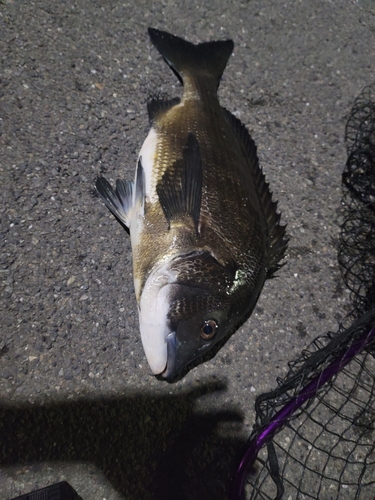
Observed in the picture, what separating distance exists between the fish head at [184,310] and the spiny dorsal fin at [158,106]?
110 cm

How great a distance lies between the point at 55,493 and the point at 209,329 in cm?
97

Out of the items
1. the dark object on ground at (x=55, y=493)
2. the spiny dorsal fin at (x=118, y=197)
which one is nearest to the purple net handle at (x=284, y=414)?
the dark object on ground at (x=55, y=493)

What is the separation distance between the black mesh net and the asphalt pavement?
132 mm

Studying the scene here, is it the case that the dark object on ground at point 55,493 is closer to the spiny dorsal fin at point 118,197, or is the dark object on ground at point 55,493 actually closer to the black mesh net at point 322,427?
the black mesh net at point 322,427

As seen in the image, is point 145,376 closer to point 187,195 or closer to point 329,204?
point 187,195

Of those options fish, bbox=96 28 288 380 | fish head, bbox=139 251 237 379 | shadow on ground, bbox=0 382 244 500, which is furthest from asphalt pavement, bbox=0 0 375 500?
fish head, bbox=139 251 237 379

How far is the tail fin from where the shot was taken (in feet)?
8.85

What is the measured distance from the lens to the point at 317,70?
3.30 metres

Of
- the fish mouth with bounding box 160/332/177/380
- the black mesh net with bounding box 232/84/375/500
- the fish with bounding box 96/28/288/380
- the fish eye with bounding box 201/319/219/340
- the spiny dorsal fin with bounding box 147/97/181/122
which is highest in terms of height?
the spiny dorsal fin with bounding box 147/97/181/122

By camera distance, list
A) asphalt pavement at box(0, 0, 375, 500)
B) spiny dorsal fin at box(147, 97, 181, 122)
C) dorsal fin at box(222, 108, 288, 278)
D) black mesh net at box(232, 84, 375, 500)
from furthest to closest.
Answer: spiny dorsal fin at box(147, 97, 181, 122), dorsal fin at box(222, 108, 288, 278), black mesh net at box(232, 84, 375, 500), asphalt pavement at box(0, 0, 375, 500)

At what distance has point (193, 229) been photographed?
1929 mm

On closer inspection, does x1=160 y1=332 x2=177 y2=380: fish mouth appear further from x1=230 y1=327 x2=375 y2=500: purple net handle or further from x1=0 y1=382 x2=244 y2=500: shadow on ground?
x1=230 y1=327 x2=375 y2=500: purple net handle

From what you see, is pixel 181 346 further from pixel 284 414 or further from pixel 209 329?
pixel 284 414

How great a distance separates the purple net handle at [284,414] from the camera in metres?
1.99
